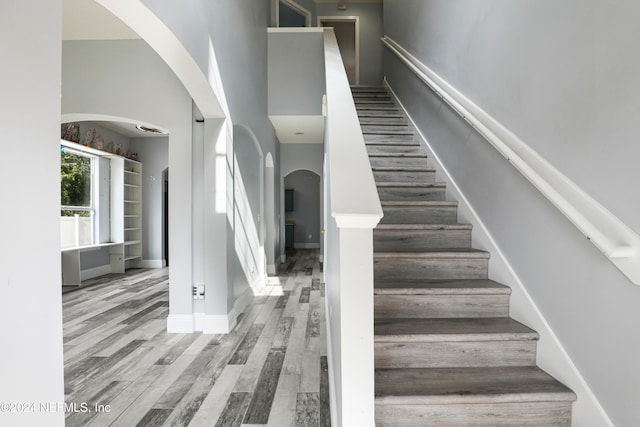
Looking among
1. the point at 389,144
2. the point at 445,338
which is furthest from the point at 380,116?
the point at 445,338

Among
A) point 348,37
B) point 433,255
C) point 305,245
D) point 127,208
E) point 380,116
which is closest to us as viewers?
point 433,255

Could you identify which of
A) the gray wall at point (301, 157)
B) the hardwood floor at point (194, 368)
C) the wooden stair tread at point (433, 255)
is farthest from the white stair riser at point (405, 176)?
the gray wall at point (301, 157)

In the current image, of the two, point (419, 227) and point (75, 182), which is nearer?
point (419, 227)

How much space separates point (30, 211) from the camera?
97 cm

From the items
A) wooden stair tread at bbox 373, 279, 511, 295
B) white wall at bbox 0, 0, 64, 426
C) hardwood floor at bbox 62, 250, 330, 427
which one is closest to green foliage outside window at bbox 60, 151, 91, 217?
hardwood floor at bbox 62, 250, 330, 427

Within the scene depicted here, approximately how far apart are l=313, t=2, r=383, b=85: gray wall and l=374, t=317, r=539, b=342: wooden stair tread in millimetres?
6846

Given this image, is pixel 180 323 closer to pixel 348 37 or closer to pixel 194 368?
pixel 194 368

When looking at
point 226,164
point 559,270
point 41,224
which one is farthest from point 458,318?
point 226,164

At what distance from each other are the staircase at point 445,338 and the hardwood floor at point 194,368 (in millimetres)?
625

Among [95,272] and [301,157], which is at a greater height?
[301,157]

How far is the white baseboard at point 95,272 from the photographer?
19.1 feet

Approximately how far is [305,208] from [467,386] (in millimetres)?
8879

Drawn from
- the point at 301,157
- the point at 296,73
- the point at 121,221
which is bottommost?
the point at 121,221

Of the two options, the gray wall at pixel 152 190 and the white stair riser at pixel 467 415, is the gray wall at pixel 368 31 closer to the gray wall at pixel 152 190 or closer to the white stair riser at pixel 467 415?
the gray wall at pixel 152 190
